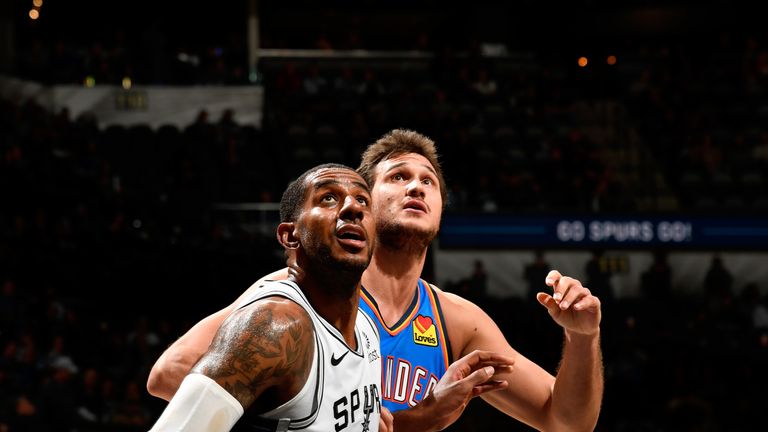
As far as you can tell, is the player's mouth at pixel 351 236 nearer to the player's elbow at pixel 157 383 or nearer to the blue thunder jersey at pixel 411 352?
the player's elbow at pixel 157 383

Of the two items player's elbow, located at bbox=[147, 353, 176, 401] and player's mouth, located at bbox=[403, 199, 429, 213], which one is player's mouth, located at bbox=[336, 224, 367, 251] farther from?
player's mouth, located at bbox=[403, 199, 429, 213]

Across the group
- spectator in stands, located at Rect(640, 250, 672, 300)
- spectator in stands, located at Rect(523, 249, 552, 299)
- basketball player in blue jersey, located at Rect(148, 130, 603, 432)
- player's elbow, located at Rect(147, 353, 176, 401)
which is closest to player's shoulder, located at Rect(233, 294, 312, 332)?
player's elbow, located at Rect(147, 353, 176, 401)

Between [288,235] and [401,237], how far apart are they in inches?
48.8

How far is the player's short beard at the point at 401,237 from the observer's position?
13.4 ft

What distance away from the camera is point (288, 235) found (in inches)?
115

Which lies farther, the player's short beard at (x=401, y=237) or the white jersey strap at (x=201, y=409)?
the player's short beard at (x=401, y=237)

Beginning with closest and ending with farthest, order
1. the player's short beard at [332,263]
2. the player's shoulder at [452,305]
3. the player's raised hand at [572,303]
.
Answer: the player's short beard at [332,263] < the player's raised hand at [572,303] < the player's shoulder at [452,305]

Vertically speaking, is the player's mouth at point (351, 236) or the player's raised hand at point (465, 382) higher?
the player's mouth at point (351, 236)

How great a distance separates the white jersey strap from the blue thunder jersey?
1.64 m

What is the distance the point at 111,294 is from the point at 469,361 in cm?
916

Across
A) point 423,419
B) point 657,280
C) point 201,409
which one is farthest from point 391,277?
point 657,280

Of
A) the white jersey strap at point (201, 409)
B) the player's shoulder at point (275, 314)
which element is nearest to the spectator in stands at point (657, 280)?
the player's shoulder at point (275, 314)

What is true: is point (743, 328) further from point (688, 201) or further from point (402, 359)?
point (402, 359)

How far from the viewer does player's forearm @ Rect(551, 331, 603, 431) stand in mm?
3766
